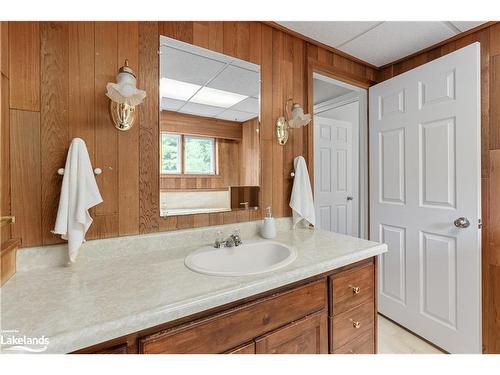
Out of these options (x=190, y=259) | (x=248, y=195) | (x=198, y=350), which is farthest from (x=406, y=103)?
(x=198, y=350)

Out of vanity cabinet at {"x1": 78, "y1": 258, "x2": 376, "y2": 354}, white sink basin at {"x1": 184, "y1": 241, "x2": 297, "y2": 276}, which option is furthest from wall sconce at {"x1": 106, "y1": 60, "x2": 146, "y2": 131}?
vanity cabinet at {"x1": 78, "y1": 258, "x2": 376, "y2": 354}

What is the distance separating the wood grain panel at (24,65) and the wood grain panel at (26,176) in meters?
0.04

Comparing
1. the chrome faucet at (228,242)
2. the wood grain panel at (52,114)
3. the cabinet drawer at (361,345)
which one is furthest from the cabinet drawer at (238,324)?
the wood grain panel at (52,114)

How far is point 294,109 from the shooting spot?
4.70 feet

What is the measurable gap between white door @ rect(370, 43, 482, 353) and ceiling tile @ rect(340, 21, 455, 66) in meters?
0.18

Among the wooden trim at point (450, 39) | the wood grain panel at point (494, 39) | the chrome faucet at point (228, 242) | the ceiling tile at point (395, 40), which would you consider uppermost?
the ceiling tile at point (395, 40)

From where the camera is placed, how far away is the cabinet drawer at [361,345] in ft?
3.35

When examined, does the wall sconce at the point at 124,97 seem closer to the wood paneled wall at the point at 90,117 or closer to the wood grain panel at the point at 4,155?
the wood paneled wall at the point at 90,117

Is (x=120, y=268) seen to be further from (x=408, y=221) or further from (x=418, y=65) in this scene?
(x=418, y=65)

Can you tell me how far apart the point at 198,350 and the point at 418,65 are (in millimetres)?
2266

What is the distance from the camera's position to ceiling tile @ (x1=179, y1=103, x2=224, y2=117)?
3.97 ft

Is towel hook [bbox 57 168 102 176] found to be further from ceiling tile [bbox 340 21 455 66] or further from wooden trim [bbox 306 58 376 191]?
ceiling tile [bbox 340 21 455 66]

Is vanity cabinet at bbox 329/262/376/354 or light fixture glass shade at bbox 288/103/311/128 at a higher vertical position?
light fixture glass shade at bbox 288/103/311/128

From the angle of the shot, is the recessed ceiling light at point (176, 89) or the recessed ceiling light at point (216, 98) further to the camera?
the recessed ceiling light at point (216, 98)
